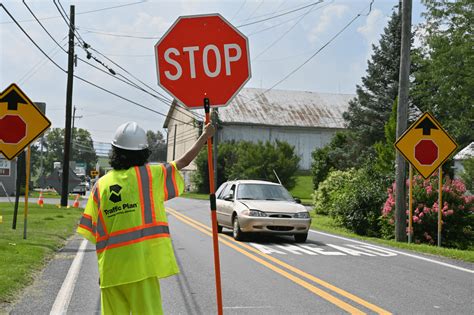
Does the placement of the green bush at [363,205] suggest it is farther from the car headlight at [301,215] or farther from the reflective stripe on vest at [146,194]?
the reflective stripe on vest at [146,194]

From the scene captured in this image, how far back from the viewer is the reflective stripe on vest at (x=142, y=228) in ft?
13.1

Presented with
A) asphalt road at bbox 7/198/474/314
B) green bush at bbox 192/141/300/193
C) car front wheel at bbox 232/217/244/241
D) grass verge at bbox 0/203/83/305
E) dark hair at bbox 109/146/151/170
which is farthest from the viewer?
green bush at bbox 192/141/300/193

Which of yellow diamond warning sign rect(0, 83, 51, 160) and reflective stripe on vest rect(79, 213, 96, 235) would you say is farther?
yellow diamond warning sign rect(0, 83, 51, 160)

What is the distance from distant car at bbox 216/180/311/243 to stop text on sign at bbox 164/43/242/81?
978 centimetres

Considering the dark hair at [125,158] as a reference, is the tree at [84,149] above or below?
above

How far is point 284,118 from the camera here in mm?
70875

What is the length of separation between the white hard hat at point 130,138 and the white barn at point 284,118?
61.5 m

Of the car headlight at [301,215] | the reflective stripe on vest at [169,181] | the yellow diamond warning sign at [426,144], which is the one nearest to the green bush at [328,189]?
the yellow diamond warning sign at [426,144]

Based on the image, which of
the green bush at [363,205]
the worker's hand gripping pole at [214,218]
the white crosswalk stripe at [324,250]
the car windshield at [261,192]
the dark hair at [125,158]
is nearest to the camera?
the dark hair at [125,158]

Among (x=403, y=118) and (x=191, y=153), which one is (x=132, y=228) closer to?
(x=191, y=153)

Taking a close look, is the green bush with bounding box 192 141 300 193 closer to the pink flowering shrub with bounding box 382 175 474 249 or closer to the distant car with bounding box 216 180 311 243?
the pink flowering shrub with bounding box 382 175 474 249

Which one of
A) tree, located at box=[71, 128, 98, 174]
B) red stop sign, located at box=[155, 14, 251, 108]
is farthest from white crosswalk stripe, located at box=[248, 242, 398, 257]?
tree, located at box=[71, 128, 98, 174]

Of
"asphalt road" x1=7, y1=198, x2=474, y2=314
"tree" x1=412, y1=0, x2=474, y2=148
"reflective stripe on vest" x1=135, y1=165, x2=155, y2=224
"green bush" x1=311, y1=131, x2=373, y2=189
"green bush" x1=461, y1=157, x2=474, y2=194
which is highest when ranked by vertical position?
"tree" x1=412, y1=0, x2=474, y2=148

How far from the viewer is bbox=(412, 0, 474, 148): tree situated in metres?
31.3
